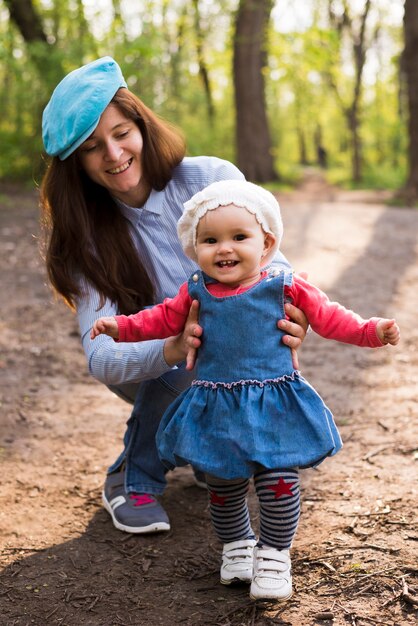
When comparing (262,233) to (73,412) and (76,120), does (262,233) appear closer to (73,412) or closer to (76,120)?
(76,120)

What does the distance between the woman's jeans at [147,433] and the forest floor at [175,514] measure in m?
0.18

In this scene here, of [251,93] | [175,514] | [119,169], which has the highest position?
[119,169]

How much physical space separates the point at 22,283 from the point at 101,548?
4.29 metres

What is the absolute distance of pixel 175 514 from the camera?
3053mm

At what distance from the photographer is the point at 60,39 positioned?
39.1ft

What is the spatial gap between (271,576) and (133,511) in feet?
2.74

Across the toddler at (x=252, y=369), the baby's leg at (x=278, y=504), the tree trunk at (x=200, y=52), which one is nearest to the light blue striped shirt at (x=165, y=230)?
the toddler at (x=252, y=369)

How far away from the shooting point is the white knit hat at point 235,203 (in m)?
2.17

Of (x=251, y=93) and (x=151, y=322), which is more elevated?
(x=151, y=322)

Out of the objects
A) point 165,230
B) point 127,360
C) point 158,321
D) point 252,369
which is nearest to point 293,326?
point 252,369

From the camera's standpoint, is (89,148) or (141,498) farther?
(141,498)

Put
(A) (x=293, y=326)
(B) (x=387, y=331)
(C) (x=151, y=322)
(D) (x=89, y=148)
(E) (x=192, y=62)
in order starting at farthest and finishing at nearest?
(E) (x=192, y=62), (D) (x=89, y=148), (C) (x=151, y=322), (A) (x=293, y=326), (B) (x=387, y=331)

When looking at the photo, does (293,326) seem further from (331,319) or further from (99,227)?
(99,227)

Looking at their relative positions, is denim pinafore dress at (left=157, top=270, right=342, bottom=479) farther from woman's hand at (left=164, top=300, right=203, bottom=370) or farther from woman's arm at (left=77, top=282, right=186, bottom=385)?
woman's arm at (left=77, top=282, right=186, bottom=385)
